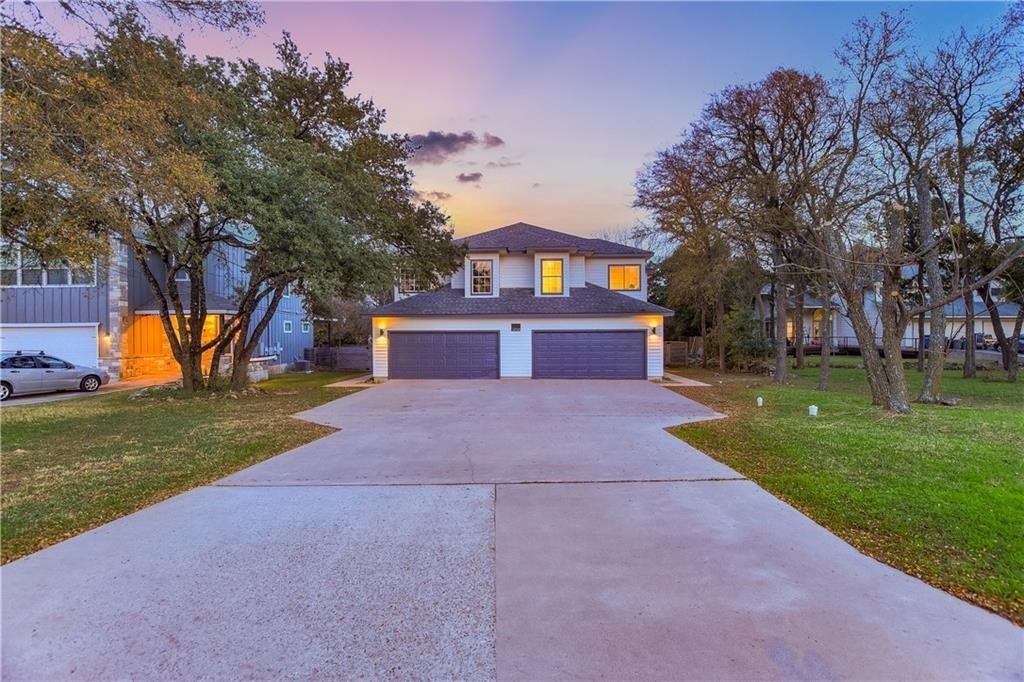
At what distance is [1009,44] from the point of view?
472 inches

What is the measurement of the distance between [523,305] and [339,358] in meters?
13.2

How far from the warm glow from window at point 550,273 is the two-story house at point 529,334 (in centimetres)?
4

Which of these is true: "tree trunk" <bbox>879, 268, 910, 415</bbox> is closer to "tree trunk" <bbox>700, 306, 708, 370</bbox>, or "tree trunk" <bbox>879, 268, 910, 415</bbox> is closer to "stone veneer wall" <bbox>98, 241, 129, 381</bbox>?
"tree trunk" <bbox>700, 306, 708, 370</bbox>

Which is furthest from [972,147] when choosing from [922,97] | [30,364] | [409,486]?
[30,364]

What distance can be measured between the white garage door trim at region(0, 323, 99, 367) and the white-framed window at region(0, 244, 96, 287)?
61.0 inches

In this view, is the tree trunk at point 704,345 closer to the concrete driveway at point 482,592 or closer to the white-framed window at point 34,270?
the concrete driveway at point 482,592

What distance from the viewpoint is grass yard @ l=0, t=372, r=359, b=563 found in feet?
14.5

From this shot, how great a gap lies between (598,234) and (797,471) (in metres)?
34.8

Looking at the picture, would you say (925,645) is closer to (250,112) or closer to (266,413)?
(266,413)

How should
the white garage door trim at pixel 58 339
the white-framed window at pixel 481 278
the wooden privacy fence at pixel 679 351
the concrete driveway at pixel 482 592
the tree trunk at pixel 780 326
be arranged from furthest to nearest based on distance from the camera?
1. the wooden privacy fence at pixel 679 351
2. the white-framed window at pixel 481 278
3. the white garage door trim at pixel 58 339
4. the tree trunk at pixel 780 326
5. the concrete driveway at pixel 482 592

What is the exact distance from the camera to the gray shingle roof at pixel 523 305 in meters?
17.9

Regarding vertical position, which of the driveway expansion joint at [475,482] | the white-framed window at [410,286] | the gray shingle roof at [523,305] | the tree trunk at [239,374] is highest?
the white-framed window at [410,286]

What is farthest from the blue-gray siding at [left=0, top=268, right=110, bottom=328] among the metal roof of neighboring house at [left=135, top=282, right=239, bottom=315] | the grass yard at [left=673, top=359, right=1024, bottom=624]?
the grass yard at [left=673, top=359, right=1024, bottom=624]

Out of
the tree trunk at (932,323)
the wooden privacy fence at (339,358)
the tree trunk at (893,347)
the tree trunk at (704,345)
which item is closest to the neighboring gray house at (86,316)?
the wooden privacy fence at (339,358)
